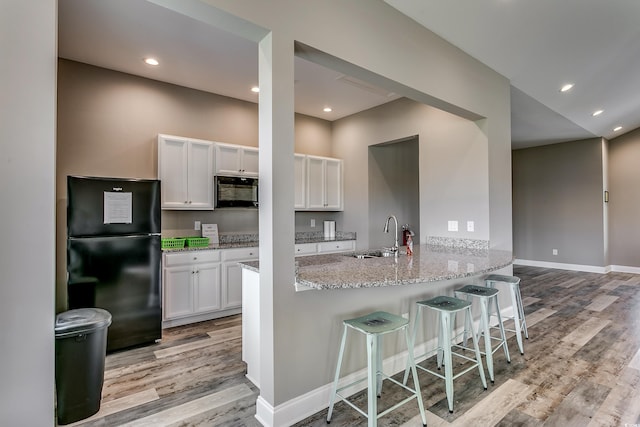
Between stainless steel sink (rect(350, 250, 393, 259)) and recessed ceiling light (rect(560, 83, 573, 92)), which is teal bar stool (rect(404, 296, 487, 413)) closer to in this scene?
stainless steel sink (rect(350, 250, 393, 259))

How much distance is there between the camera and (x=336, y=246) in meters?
5.04

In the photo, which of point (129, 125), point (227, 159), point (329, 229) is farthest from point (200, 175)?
point (329, 229)

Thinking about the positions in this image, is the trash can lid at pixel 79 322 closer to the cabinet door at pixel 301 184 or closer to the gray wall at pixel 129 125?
the gray wall at pixel 129 125

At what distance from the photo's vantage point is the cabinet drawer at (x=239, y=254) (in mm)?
3896

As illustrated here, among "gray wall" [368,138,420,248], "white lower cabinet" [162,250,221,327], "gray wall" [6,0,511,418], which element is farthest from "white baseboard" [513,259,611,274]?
"white lower cabinet" [162,250,221,327]

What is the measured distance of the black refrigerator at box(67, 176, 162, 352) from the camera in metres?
2.79

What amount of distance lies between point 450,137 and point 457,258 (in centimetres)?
165

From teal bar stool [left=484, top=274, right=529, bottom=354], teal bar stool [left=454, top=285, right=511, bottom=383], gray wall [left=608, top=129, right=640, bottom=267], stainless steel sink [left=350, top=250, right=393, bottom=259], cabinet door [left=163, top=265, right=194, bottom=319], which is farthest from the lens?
gray wall [left=608, top=129, right=640, bottom=267]

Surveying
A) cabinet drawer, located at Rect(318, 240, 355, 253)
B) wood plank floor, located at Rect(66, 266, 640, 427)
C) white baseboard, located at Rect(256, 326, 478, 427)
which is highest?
cabinet drawer, located at Rect(318, 240, 355, 253)

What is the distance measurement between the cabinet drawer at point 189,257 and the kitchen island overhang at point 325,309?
1.43 metres

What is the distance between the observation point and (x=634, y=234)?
6656mm

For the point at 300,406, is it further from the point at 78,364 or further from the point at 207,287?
the point at 207,287

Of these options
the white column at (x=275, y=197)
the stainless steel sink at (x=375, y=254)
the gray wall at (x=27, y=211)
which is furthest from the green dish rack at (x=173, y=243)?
the gray wall at (x=27, y=211)

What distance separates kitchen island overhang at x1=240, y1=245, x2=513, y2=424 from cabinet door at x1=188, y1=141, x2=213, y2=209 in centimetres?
187
